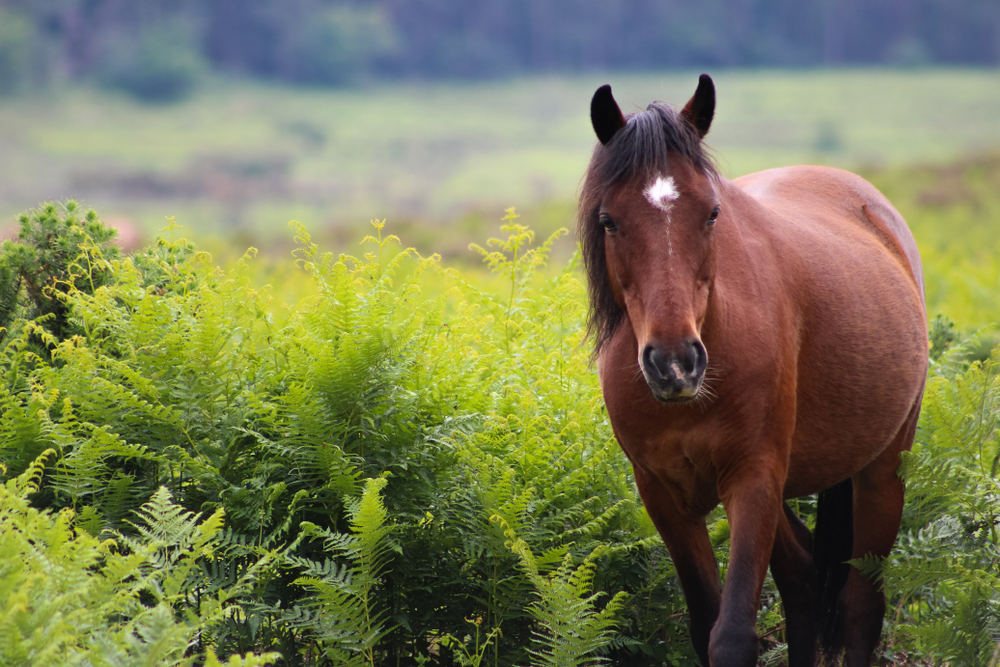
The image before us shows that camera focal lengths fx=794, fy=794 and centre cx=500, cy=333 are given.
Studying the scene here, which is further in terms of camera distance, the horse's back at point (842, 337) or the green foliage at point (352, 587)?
the horse's back at point (842, 337)

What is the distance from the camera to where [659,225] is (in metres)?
2.57

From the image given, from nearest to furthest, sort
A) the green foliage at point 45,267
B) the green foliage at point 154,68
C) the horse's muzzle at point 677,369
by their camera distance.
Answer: the horse's muzzle at point 677,369 → the green foliage at point 45,267 → the green foliage at point 154,68

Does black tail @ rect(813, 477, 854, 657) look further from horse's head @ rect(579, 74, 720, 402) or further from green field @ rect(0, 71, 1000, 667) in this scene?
horse's head @ rect(579, 74, 720, 402)

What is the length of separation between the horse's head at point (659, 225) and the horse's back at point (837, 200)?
1.16m

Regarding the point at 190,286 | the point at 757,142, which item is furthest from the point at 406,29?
→ the point at 190,286

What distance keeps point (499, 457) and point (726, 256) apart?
143cm

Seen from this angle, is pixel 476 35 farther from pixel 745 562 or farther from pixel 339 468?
pixel 745 562

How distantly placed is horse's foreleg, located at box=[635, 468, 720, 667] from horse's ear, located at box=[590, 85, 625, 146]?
130cm

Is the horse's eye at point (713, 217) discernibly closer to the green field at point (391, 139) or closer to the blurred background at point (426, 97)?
the blurred background at point (426, 97)

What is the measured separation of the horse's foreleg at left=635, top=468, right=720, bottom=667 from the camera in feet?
10.2

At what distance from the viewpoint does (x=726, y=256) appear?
292 cm

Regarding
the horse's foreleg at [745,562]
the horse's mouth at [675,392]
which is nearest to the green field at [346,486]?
the horse's foreleg at [745,562]

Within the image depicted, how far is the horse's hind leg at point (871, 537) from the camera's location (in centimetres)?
355

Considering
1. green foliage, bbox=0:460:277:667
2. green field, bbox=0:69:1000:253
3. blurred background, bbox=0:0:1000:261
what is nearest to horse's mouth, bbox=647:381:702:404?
green foliage, bbox=0:460:277:667
